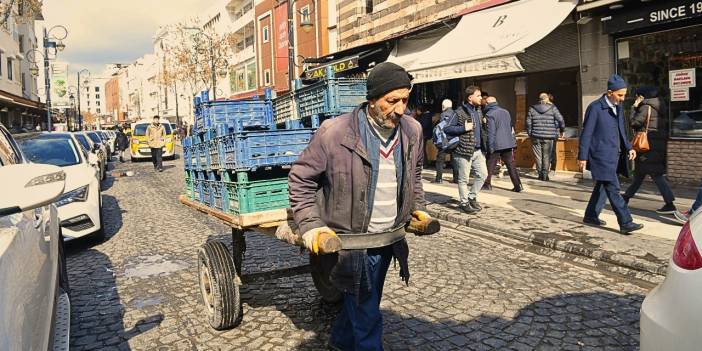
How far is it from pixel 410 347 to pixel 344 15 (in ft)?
62.7

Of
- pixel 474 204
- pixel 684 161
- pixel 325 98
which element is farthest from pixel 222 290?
pixel 684 161

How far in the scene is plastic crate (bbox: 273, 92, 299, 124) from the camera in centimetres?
615

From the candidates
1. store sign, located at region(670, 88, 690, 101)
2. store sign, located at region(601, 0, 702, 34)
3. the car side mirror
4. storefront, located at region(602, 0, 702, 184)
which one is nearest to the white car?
the car side mirror

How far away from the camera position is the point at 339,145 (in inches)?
111

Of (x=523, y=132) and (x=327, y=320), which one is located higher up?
(x=523, y=132)

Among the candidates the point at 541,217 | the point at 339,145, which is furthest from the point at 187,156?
the point at 541,217

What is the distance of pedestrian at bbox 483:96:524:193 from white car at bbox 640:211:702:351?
750cm

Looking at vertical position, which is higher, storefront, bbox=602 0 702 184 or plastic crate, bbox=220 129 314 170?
storefront, bbox=602 0 702 184

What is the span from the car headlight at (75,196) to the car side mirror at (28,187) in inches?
195

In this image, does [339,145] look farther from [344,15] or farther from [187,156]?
[344,15]

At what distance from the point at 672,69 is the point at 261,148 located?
8.94 m

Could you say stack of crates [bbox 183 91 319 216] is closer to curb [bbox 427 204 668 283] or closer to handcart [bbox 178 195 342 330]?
handcart [bbox 178 195 342 330]

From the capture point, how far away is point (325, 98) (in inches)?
209

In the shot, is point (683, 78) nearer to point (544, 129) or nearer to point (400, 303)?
point (544, 129)
